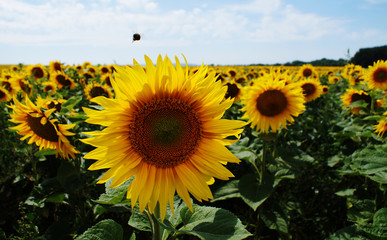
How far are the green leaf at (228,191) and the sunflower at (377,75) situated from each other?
3.71 meters

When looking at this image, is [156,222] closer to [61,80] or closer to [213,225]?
[213,225]

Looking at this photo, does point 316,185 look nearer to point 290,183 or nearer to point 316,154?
point 290,183

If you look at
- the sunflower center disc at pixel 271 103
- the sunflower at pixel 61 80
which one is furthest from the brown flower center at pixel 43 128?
the sunflower at pixel 61 80

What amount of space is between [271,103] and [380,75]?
10.2 ft

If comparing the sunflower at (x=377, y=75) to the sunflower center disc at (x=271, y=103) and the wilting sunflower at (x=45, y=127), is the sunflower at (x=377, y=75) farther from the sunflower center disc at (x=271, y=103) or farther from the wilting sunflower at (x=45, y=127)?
the wilting sunflower at (x=45, y=127)

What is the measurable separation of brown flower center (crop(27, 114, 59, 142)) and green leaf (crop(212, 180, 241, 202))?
2018mm

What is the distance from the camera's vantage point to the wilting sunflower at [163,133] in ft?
4.72

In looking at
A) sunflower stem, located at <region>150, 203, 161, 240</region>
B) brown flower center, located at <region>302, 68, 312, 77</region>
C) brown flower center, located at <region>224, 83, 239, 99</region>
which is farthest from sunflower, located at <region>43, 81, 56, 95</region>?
brown flower center, located at <region>302, 68, 312, 77</region>

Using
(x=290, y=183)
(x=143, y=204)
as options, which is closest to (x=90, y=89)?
(x=290, y=183)

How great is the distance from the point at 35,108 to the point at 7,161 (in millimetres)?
3034

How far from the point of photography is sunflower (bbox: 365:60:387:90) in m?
5.26

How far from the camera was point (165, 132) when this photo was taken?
1.63 meters

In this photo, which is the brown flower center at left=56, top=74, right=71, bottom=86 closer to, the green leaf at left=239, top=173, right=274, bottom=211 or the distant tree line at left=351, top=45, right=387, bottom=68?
the green leaf at left=239, top=173, right=274, bottom=211

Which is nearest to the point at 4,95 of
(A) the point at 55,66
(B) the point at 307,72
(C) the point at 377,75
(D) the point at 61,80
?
(D) the point at 61,80
